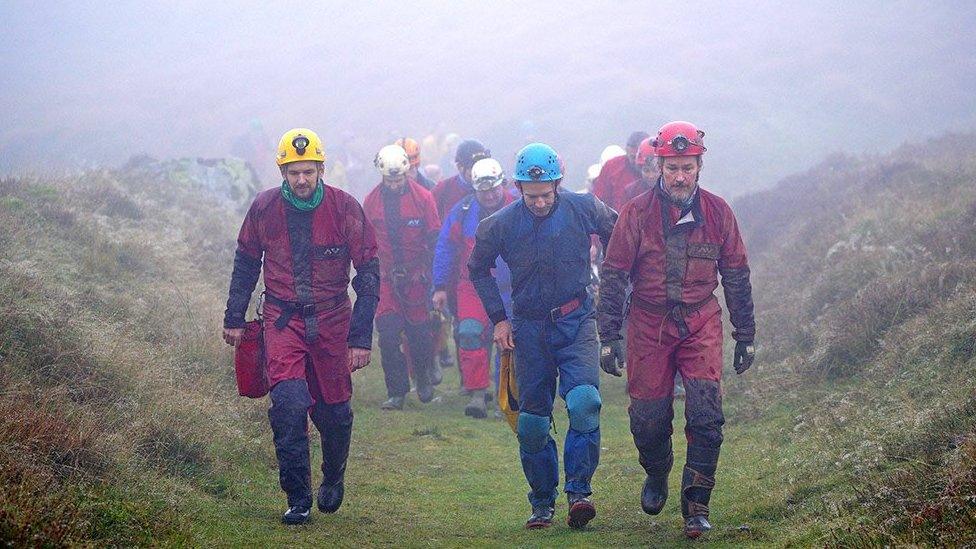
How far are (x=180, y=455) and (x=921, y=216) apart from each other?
31.7ft

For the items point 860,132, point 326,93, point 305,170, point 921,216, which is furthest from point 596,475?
point 326,93

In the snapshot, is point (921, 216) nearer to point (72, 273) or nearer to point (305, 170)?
point (305, 170)

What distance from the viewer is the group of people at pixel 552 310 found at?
620 cm

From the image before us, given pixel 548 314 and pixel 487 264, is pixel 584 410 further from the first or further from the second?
pixel 487 264

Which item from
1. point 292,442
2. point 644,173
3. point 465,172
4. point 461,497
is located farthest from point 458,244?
point 292,442

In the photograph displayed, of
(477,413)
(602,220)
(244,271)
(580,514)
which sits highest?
(602,220)

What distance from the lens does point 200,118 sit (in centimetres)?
6022

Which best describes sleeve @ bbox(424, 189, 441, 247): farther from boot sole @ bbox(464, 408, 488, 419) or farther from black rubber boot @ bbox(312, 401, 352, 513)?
black rubber boot @ bbox(312, 401, 352, 513)

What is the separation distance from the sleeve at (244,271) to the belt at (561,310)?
188cm

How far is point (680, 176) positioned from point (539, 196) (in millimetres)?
1049

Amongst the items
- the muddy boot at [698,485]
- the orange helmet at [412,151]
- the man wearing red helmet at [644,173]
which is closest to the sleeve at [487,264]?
the muddy boot at [698,485]

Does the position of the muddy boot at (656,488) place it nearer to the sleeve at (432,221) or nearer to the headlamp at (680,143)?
the headlamp at (680,143)

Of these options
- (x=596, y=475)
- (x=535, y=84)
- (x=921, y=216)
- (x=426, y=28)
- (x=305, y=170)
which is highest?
(x=426, y=28)

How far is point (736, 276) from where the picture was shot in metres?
6.32
